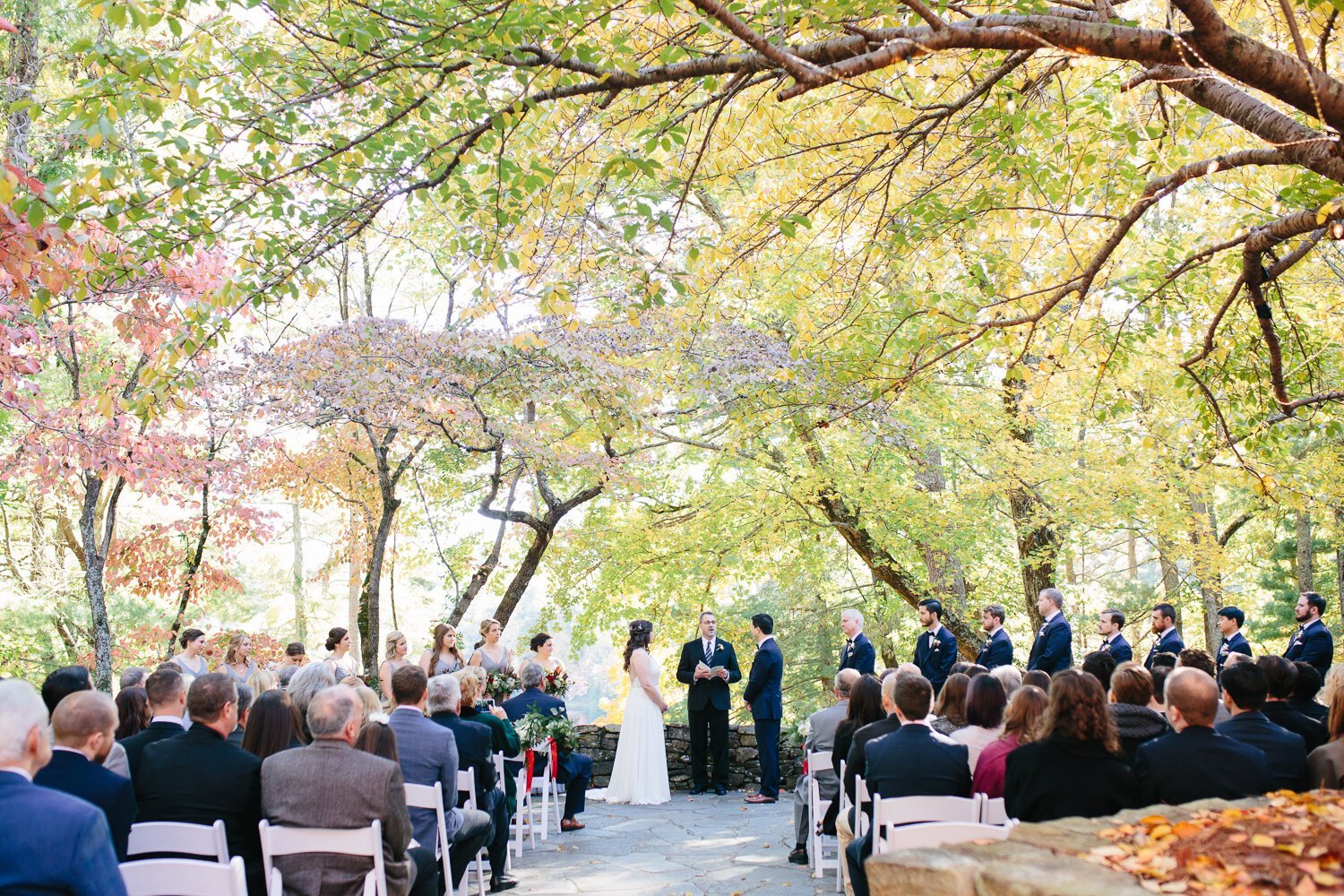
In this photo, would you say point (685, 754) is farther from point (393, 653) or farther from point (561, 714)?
point (393, 653)

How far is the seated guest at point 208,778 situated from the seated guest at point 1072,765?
10.4 feet

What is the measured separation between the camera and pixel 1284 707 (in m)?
5.34

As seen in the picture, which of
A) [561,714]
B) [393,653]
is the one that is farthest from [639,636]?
[393,653]

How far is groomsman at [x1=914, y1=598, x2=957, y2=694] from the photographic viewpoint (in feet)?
32.3

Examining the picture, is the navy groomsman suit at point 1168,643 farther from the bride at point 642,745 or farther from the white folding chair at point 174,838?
the white folding chair at point 174,838

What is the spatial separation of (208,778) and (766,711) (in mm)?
6387

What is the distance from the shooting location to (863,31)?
4102 millimetres

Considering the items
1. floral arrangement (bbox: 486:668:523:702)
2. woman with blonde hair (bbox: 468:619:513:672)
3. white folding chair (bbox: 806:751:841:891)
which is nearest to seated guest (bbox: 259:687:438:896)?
white folding chair (bbox: 806:751:841:891)

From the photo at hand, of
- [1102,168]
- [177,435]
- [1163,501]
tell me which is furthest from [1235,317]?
[177,435]

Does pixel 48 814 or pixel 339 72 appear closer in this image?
→ pixel 48 814

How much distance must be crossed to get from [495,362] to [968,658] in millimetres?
7390

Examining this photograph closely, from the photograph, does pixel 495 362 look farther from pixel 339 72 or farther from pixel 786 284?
pixel 339 72

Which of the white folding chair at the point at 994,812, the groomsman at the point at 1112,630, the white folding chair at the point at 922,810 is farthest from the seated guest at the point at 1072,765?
the groomsman at the point at 1112,630

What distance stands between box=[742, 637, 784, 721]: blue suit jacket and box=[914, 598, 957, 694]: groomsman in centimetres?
143
